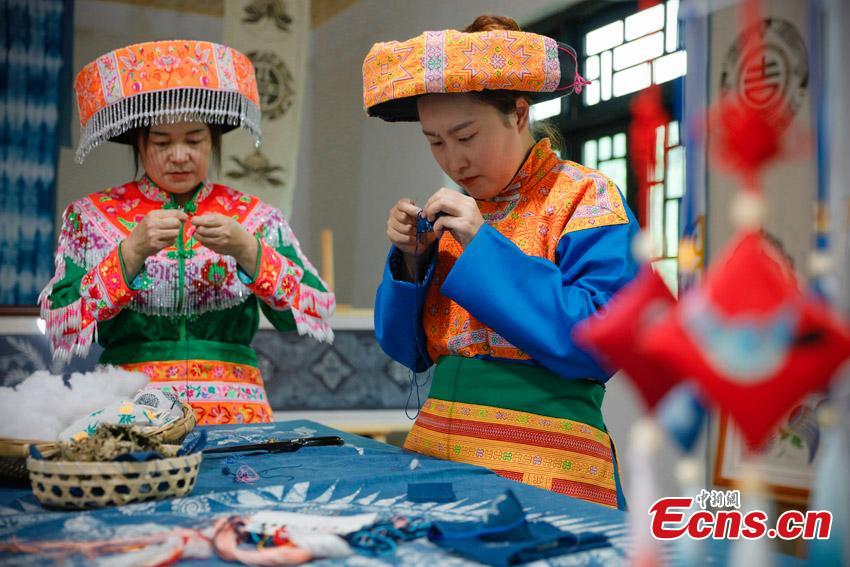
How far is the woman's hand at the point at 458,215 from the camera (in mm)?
1314

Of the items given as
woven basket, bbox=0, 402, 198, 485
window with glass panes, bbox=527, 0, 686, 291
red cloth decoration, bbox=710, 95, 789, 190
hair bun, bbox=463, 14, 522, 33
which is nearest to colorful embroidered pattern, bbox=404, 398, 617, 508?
woven basket, bbox=0, 402, 198, 485

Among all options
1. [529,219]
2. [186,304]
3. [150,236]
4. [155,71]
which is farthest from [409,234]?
[155,71]

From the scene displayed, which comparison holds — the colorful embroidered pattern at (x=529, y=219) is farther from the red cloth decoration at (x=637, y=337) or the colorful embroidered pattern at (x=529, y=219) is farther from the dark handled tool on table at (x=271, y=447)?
the red cloth decoration at (x=637, y=337)

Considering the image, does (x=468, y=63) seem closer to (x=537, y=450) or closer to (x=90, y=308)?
(x=537, y=450)

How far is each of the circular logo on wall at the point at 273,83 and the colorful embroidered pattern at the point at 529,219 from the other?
3.78 m

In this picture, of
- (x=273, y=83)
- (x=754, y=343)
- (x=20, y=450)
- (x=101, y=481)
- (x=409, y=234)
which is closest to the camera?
(x=754, y=343)

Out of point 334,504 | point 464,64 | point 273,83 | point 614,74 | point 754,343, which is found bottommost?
point 334,504

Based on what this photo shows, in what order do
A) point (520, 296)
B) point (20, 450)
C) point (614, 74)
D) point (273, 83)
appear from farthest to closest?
1. point (273, 83)
2. point (614, 74)
3. point (520, 296)
4. point (20, 450)

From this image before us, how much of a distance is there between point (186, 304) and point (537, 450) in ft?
3.07

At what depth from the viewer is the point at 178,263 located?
1.95 meters

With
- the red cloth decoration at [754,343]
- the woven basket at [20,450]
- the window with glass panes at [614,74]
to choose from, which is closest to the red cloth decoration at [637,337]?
the red cloth decoration at [754,343]

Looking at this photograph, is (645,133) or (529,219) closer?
(645,133)

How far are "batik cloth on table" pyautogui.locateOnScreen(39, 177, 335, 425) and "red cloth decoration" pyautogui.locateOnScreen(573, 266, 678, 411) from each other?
1363mm

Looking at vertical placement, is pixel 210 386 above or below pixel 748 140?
below
